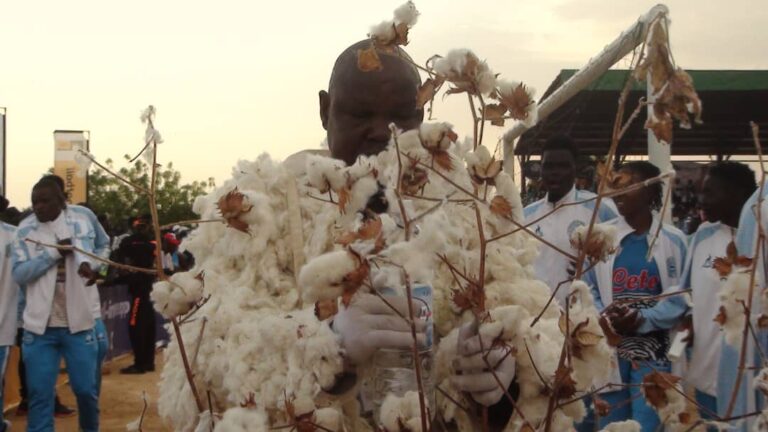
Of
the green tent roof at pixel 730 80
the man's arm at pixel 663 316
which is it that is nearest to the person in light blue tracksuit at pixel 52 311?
the man's arm at pixel 663 316

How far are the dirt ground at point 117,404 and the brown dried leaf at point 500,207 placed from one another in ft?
22.6

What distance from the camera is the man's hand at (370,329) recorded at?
162cm

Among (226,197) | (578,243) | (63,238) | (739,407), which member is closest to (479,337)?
(578,243)

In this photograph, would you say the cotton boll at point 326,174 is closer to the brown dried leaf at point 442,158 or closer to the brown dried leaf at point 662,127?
the brown dried leaf at point 442,158

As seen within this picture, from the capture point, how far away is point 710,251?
455 centimetres

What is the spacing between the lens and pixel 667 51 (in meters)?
1.15

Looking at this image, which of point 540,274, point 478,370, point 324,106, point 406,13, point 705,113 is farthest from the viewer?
point 705,113

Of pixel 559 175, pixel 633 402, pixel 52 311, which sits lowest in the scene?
pixel 633 402

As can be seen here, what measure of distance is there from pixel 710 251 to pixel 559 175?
47.4 inches

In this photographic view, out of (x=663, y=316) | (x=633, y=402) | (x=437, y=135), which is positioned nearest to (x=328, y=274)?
(x=437, y=135)

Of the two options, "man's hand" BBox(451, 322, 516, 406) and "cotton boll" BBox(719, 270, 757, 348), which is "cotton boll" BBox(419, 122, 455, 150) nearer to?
"man's hand" BBox(451, 322, 516, 406)

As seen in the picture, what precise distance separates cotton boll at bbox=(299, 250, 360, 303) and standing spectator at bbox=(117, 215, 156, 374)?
9.83 m

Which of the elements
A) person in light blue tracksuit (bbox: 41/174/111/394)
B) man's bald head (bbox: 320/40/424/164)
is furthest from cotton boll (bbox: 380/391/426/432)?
person in light blue tracksuit (bbox: 41/174/111/394)

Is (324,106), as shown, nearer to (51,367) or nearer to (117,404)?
(51,367)
